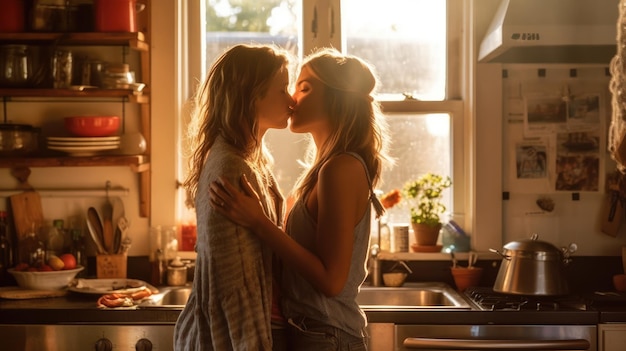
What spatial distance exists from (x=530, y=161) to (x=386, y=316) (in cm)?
106

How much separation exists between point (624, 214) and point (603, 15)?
0.93 m

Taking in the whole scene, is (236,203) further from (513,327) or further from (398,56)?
(398,56)

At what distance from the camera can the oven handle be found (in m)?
3.10

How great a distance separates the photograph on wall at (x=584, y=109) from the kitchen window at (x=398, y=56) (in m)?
0.44

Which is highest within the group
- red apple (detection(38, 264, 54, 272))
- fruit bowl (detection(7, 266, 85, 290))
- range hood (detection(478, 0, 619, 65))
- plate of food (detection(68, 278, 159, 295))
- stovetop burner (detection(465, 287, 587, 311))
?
range hood (detection(478, 0, 619, 65))

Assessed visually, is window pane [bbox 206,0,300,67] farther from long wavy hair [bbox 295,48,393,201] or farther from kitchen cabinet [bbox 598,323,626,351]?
kitchen cabinet [bbox 598,323,626,351]

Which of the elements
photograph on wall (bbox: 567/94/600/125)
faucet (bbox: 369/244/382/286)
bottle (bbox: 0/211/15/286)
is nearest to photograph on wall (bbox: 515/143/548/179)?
photograph on wall (bbox: 567/94/600/125)

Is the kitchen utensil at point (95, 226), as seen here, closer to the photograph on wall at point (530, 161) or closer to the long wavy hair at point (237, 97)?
the long wavy hair at point (237, 97)

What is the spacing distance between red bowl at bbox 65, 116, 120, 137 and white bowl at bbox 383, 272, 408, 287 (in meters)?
1.23

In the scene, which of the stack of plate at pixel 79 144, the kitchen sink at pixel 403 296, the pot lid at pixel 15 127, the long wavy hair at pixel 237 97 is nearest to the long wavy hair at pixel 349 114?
the long wavy hair at pixel 237 97

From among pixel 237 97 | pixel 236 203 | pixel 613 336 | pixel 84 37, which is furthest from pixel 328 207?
pixel 84 37

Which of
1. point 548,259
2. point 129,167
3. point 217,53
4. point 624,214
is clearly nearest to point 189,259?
point 129,167

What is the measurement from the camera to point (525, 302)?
328 centimetres

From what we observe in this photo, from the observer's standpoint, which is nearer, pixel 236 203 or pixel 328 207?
pixel 236 203
